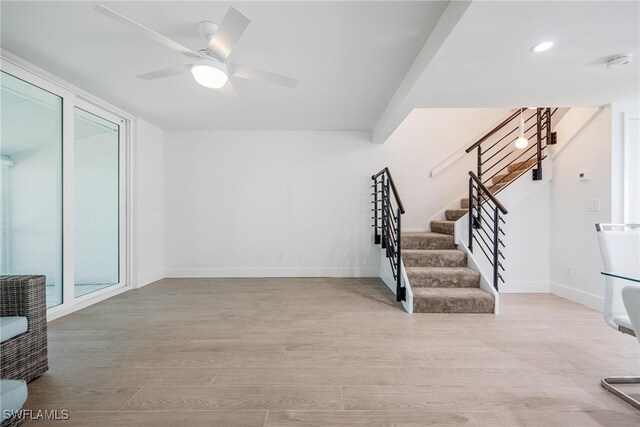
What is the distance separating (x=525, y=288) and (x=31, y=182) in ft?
20.4

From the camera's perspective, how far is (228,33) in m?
1.69

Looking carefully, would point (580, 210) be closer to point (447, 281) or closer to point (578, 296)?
point (578, 296)

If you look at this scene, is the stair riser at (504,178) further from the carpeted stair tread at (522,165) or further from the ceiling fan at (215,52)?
the ceiling fan at (215,52)

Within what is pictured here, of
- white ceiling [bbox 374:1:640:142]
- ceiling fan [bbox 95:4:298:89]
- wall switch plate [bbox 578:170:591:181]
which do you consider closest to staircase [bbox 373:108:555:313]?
wall switch plate [bbox 578:170:591:181]

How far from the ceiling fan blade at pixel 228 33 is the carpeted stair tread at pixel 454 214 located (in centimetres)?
389

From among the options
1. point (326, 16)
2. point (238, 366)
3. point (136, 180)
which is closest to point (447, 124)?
point (326, 16)

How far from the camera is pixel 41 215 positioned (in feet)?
9.05

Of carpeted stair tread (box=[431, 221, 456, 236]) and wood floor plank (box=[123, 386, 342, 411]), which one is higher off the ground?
carpeted stair tread (box=[431, 221, 456, 236])

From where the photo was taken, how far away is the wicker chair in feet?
5.16

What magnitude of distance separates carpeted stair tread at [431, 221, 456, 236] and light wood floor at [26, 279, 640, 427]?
1.24 m

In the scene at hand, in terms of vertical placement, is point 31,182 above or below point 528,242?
above

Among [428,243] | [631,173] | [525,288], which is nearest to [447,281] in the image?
[428,243]

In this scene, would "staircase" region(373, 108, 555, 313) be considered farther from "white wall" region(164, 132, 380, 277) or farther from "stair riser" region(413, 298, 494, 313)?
"white wall" region(164, 132, 380, 277)

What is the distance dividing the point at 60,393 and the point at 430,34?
3.60 m
